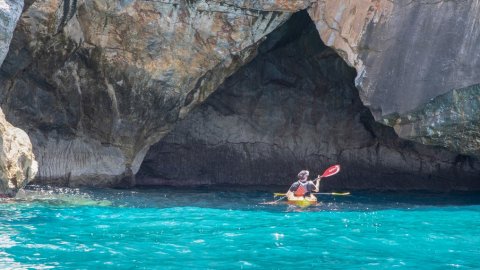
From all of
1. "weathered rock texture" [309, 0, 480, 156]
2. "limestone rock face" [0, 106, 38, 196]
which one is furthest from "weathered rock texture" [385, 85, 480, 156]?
"limestone rock face" [0, 106, 38, 196]

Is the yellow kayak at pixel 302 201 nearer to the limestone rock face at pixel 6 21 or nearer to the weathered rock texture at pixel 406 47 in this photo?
the weathered rock texture at pixel 406 47

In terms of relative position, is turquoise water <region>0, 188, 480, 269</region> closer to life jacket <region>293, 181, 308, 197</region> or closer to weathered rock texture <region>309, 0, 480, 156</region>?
life jacket <region>293, 181, 308, 197</region>

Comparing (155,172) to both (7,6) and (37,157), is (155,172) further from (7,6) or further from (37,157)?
(7,6)

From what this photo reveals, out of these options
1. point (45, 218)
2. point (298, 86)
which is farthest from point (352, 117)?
point (45, 218)

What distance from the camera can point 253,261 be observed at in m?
8.98

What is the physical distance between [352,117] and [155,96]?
5.92 metres

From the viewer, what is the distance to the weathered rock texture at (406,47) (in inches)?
579

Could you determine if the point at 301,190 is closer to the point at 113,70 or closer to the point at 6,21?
the point at 113,70

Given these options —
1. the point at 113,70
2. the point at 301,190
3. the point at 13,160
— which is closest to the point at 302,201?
the point at 301,190

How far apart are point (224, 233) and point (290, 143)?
29.8 feet

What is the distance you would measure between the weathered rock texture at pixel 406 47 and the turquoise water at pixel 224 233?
2345 millimetres

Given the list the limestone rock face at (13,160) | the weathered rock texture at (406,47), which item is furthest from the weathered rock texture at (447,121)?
the limestone rock face at (13,160)

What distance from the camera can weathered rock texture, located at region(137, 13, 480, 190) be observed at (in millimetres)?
19266

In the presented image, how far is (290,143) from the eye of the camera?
19719mm
